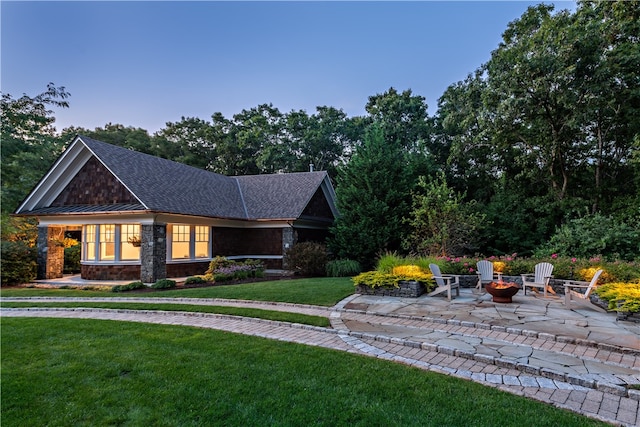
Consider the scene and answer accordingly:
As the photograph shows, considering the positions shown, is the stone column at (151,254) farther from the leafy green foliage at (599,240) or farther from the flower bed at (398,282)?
the leafy green foliage at (599,240)

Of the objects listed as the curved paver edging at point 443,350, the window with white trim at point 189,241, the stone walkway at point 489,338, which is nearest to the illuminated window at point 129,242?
the window with white trim at point 189,241

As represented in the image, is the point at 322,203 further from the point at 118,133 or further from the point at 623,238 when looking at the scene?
the point at 118,133

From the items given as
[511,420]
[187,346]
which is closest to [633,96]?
[511,420]

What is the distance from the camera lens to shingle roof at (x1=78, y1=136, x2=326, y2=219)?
1395 cm

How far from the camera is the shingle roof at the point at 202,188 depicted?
45.8 feet

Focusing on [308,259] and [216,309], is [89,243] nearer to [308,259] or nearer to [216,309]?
[308,259]

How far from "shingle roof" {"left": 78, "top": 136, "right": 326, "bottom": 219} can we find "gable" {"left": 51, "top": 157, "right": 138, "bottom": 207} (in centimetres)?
53

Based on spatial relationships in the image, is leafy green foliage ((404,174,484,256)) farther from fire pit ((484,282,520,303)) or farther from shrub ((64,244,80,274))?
shrub ((64,244,80,274))

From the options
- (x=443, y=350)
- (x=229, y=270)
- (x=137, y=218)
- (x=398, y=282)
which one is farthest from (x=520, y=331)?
(x=137, y=218)

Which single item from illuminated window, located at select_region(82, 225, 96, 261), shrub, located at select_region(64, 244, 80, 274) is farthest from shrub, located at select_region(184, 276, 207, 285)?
shrub, located at select_region(64, 244, 80, 274)

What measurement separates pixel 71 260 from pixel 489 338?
19.2 metres

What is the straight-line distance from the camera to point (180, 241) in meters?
15.1

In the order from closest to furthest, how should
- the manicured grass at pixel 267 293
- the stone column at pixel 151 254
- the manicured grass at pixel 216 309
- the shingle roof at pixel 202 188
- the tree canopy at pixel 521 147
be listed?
the manicured grass at pixel 216 309 → the manicured grass at pixel 267 293 → the stone column at pixel 151 254 → the shingle roof at pixel 202 188 → the tree canopy at pixel 521 147

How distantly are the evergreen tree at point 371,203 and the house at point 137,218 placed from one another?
2.39 m
